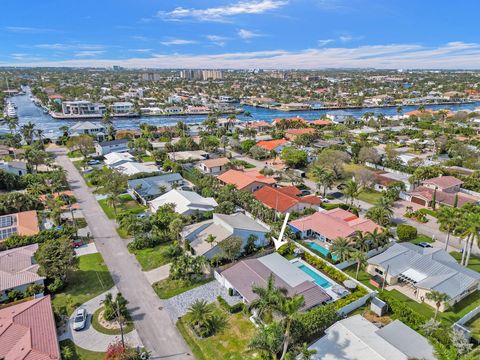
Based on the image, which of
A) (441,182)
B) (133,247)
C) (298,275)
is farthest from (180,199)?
(441,182)

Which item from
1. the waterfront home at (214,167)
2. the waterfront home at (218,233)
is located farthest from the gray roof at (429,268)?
the waterfront home at (214,167)

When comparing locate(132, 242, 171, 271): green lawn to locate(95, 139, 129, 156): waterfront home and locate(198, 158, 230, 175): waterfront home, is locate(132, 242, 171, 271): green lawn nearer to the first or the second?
locate(198, 158, 230, 175): waterfront home

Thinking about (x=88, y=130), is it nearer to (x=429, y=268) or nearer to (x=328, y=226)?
(x=328, y=226)

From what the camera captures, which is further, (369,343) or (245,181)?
(245,181)

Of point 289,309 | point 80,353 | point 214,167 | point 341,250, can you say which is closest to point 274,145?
point 214,167

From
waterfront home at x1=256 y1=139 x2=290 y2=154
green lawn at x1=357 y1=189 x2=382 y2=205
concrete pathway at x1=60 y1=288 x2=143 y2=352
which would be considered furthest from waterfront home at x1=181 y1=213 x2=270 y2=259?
waterfront home at x1=256 y1=139 x2=290 y2=154

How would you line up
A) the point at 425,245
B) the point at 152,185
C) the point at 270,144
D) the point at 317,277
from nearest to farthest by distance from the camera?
the point at 317,277 < the point at 425,245 < the point at 152,185 < the point at 270,144

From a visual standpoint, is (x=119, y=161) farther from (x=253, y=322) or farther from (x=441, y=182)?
(x=441, y=182)
